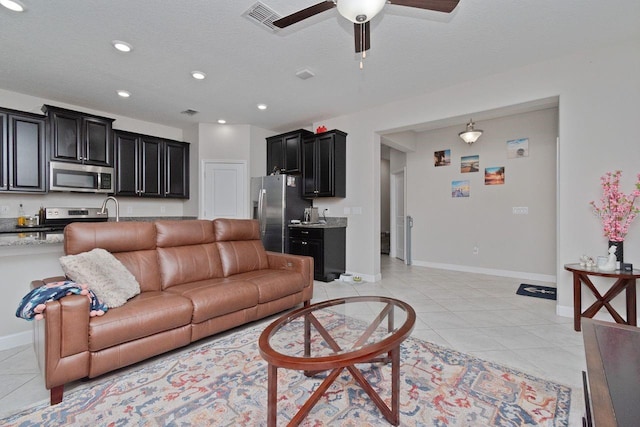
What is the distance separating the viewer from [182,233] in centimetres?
283

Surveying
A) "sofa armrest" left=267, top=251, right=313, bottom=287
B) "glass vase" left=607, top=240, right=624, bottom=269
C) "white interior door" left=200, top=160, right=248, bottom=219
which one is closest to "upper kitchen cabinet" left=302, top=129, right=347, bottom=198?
"white interior door" left=200, top=160, right=248, bottom=219

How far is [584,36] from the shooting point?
262 cm

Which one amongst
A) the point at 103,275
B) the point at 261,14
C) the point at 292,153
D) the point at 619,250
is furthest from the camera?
the point at 292,153

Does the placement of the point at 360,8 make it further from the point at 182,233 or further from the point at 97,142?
the point at 97,142

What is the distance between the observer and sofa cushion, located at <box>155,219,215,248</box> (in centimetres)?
271

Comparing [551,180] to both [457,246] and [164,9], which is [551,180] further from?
[164,9]

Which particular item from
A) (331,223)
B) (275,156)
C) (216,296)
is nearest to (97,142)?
(275,156)

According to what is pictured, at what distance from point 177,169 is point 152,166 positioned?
426 mm

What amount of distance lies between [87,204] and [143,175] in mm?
914

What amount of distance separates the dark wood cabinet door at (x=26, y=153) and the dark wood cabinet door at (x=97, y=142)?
0.46 metres

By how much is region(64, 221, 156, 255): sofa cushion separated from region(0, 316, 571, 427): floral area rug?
38.4 inches

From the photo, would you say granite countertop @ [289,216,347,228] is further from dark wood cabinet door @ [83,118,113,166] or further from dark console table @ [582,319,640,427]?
dark console table @ [582,319,640,427]

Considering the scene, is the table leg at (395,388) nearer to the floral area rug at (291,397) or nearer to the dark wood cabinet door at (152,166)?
the floral area rug at (291,397)

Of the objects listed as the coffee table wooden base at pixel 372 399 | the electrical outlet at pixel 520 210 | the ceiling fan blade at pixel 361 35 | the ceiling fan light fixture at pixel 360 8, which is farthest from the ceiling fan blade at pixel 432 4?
the electrical outlet at pixel 520 210
